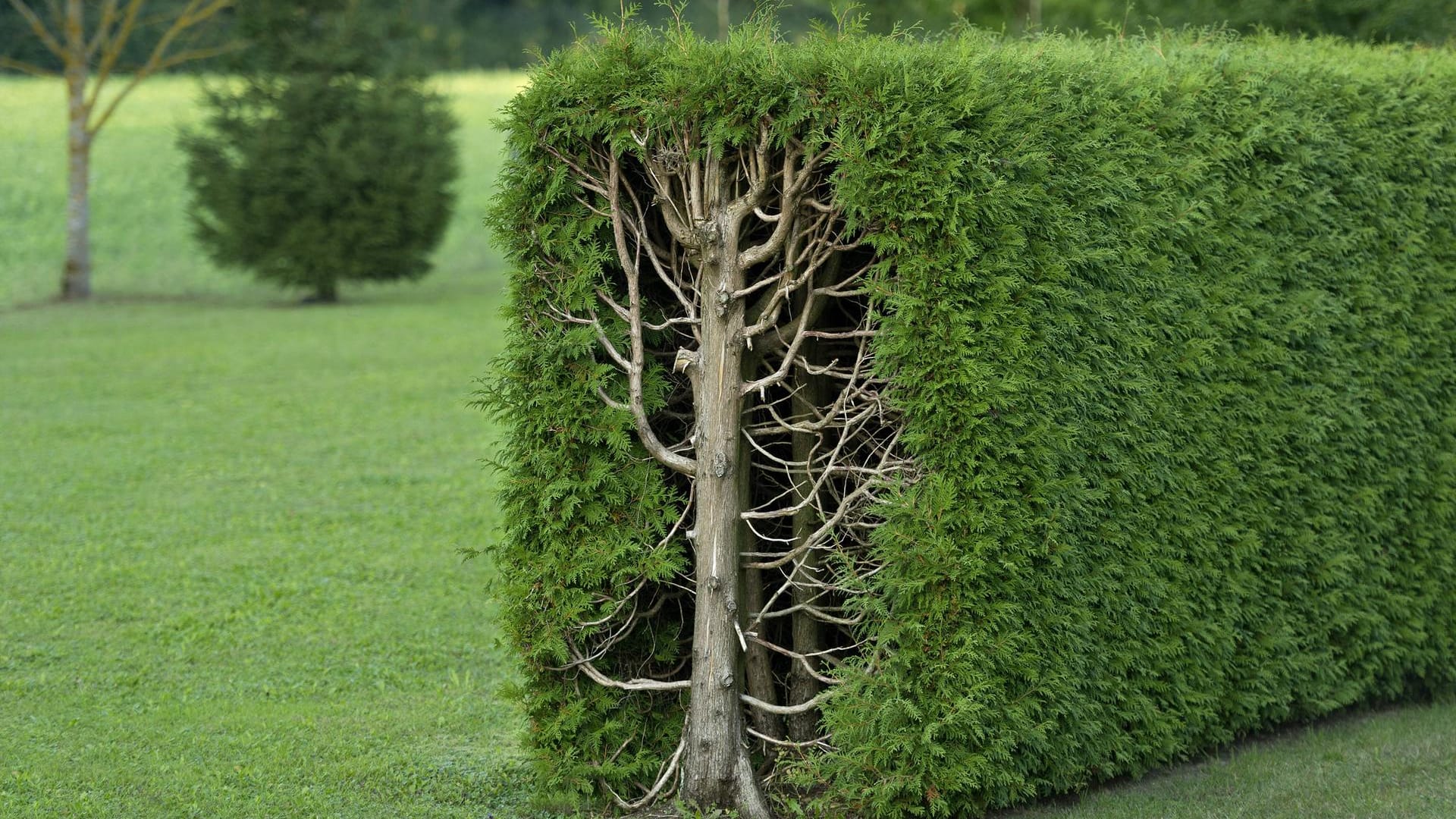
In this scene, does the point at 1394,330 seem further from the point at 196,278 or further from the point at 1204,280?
the point at 196,278

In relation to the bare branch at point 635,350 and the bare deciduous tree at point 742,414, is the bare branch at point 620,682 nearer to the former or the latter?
the bare deciduous tree at point 742,414

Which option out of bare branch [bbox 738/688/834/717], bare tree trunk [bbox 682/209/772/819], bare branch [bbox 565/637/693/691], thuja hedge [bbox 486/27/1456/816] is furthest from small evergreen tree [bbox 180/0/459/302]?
bare branch [bbox 738/688/834/717]

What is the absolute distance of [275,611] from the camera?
8125mm

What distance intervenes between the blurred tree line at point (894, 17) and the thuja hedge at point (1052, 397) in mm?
403

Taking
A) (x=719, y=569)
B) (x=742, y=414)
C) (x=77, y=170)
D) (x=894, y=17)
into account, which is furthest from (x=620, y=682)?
(x=894, y=17)

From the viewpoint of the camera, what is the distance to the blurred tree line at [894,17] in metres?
17.0

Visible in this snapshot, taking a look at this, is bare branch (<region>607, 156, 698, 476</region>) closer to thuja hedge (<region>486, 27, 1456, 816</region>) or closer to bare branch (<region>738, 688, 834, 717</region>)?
thuja hedge (<region>486, 27, 1456, 816</region>)

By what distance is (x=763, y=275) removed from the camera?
519cm

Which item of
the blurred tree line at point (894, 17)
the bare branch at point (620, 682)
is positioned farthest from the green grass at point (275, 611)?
the blurred tree line at point (894, 17)

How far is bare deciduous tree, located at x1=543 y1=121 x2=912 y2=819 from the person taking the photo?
4949mm

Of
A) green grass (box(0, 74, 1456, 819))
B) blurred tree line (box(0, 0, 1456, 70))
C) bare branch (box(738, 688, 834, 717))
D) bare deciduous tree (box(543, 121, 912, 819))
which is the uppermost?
blurred tree line (box(0, 0, 1456, 70))

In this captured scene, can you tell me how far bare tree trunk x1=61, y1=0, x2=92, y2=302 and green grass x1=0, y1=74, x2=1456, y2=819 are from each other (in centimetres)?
627

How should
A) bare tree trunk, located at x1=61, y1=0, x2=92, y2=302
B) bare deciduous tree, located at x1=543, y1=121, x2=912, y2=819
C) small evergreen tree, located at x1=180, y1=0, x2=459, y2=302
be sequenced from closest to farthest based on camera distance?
1. bare deciduous tree, located at x1=543, y1=121, x2=912, y2=819
2. small evergreen tree, located at x1=180, y1=0, x2=459, y2=302
3. bare tree trunk, located at x1=61, y1=0, x2=92, y2=302

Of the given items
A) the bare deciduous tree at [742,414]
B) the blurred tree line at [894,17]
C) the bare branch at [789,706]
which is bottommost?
the bare branch at [789,706]
